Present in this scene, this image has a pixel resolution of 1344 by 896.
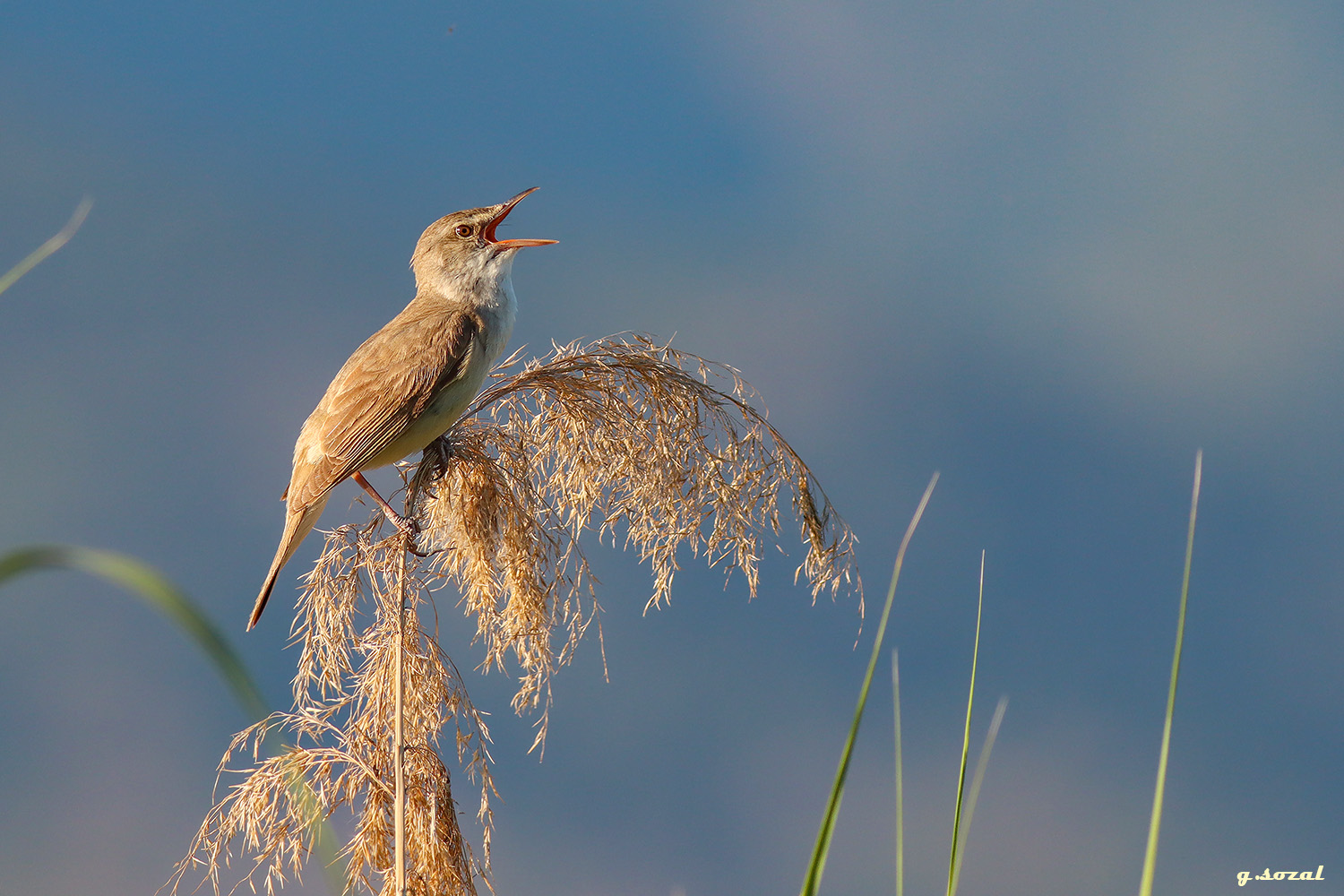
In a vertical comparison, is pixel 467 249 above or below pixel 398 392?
above

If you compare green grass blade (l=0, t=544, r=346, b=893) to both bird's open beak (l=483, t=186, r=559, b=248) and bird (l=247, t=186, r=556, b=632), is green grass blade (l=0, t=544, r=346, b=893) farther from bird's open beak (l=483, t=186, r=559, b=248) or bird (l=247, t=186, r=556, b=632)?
bird's open beak (l=483, t=186, r=559, b=248)

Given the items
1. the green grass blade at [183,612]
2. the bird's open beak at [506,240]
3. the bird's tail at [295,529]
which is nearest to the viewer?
the green grass blade at [183,612]

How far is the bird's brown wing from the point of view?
3.59m

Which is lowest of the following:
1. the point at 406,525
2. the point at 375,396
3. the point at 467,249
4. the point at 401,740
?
the point at 401,740

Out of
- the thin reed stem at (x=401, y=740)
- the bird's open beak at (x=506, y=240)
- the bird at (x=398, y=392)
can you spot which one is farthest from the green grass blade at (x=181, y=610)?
the bird's open beak at (x=506, y=240)

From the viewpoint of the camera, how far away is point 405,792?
246 cm

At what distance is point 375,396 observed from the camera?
366 cm

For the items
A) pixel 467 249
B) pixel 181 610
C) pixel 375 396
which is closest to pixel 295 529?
pixel 375 396

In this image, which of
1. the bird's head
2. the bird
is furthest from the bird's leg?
the bird's head

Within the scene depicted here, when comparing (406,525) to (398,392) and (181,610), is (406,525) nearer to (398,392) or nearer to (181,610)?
(398,392)

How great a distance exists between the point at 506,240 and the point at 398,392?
98 centimetres

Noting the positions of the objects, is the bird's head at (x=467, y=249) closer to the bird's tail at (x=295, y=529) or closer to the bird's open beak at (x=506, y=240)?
the bird's open beak at (x=506, y=240)

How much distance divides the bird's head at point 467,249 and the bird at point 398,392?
0.04 ft

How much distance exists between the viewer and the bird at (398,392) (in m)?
3.59
